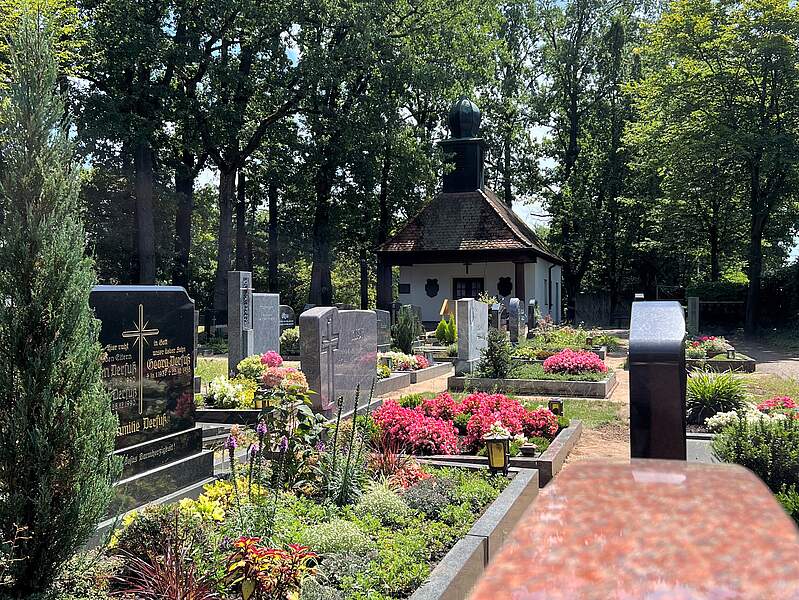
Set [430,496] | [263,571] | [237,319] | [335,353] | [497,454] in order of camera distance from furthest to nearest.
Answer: [237,319] → [335,353] → [497,454] → [430,496] → [263,571]

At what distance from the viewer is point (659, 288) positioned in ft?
116

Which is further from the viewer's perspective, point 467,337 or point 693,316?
point 693,316

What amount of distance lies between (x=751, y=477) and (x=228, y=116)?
27.7m

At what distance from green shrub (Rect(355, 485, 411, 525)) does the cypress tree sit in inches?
80.1

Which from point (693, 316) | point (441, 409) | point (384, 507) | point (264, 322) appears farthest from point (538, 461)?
point (693, 316)

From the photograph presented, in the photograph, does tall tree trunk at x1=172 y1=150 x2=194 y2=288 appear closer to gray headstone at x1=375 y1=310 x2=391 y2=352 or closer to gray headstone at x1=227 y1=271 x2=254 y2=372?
gray headstone at x1=375 y1=310 x2=391 y2=352

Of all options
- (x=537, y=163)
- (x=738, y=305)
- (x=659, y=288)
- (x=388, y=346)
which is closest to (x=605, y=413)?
(x=388, y=346)

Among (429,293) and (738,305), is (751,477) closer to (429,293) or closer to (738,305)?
(429,293)

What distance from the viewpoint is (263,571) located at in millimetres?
3688

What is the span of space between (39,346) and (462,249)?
24.8m

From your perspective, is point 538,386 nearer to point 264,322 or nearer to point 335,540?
point 264,322

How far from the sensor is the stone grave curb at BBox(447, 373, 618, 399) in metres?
12.8

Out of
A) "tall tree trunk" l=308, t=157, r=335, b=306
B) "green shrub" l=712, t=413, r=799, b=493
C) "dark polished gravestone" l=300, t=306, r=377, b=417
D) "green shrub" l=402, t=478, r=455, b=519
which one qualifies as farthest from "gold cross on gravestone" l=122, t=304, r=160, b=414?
"tall tree trunk" l=308, t=157, r=335, b=306

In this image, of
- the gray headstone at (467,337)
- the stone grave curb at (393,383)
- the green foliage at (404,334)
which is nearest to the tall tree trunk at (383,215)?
the green foliage at (404,334)
